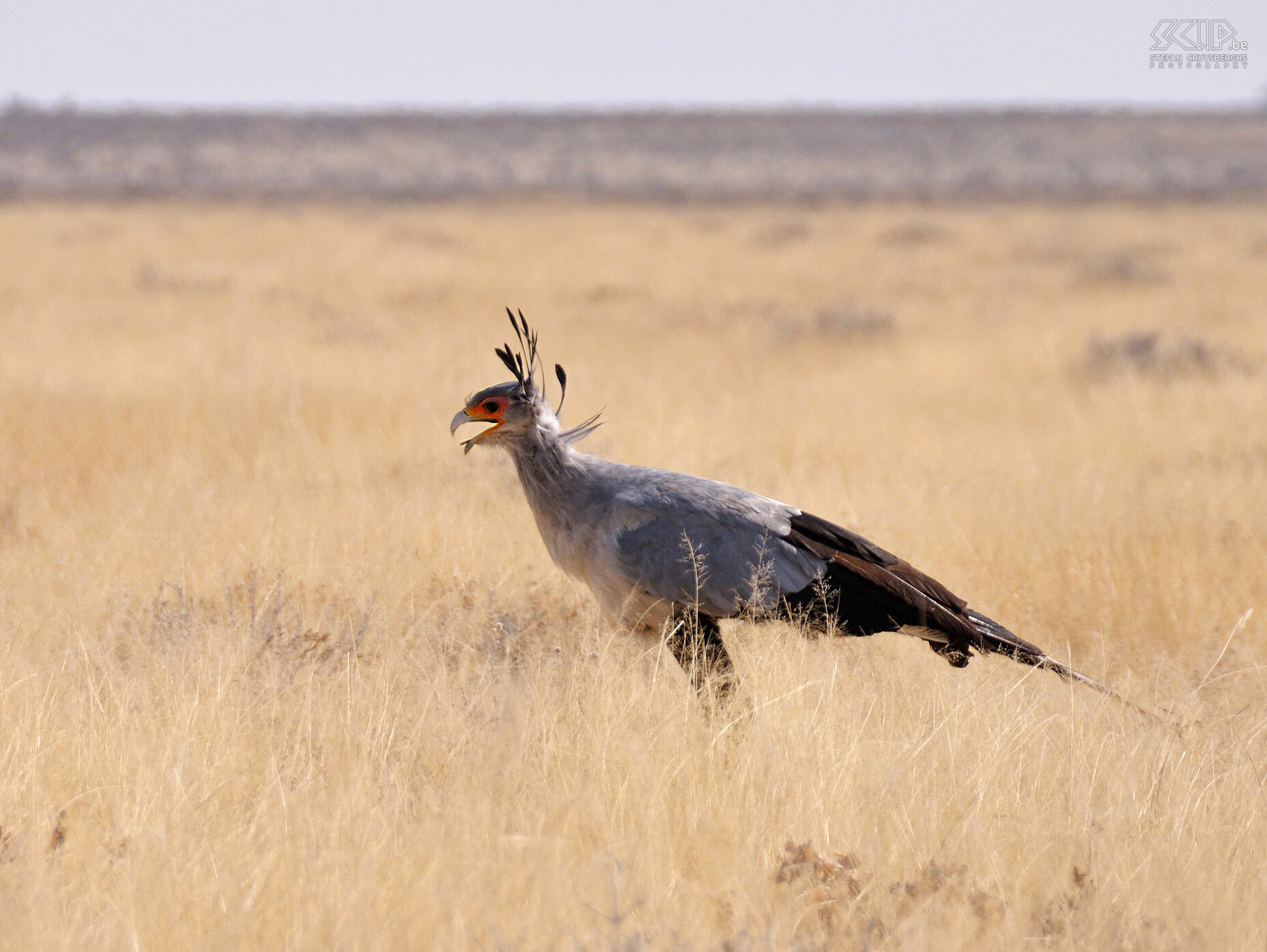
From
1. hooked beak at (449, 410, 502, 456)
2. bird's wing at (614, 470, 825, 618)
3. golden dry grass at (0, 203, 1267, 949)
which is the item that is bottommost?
golden dry grass at (0, 203, 1267, 949)

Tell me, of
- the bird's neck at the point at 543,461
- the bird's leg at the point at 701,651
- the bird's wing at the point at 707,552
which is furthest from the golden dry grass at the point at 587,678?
the bird's neck at the point at 543,461

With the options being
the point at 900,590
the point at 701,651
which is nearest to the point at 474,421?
the point at 701,651

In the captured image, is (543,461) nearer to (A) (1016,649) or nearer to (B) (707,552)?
(B) (707,552)

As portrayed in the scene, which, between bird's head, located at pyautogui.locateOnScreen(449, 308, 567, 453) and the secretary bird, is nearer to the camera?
the secretary bird

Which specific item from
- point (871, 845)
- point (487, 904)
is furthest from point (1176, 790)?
point (487, 904)

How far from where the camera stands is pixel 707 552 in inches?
135

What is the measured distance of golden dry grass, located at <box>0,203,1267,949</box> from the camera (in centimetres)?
242

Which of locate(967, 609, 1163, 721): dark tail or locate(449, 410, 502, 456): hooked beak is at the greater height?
locate(449, 410, 502, 456): hooked beak

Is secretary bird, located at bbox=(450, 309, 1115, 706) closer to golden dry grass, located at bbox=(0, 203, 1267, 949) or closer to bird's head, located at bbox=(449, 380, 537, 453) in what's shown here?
bird's head, located at bbox=(449, 380, 537, 453)

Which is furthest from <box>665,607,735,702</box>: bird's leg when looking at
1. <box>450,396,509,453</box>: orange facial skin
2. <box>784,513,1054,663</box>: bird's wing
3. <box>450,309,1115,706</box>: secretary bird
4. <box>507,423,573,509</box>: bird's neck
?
<box>450,396,509,453</box>: orange facial skin

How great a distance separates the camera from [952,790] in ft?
9.64

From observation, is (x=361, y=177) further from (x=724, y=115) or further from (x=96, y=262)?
(x=96, y=262)

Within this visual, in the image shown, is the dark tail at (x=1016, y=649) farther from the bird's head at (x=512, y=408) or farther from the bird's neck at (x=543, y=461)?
the bird's head at (x=512, y=408)

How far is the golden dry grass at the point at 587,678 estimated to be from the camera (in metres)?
2.42
